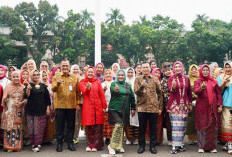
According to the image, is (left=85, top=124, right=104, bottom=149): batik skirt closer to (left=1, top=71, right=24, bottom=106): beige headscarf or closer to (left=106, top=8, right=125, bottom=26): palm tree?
(left=1, top=71, right=24, bottom=106): beige headscarf

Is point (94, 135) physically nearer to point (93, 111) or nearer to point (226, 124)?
point (93, 111)

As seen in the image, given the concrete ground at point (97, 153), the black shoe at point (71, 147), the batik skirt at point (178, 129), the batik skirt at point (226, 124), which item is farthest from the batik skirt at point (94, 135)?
the batik skirt at point (226, 124)

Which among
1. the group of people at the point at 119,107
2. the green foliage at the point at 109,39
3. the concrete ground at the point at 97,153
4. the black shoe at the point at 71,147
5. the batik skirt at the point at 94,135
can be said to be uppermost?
the green foliage at the point at 109,39

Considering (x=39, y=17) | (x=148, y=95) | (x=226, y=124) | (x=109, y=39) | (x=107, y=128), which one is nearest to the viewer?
(x=148, y=95)

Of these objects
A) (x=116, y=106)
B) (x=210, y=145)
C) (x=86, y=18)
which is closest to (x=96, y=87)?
(x=116, y=106)

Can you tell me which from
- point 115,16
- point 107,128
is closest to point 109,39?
point 115,16

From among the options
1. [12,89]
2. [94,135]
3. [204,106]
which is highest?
[12,89]

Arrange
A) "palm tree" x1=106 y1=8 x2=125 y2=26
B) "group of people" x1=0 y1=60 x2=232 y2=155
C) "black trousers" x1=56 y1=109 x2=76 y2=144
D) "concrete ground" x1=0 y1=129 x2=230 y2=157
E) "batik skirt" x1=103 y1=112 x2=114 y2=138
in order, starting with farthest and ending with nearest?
1. "palm tree" x1=106 y1=8 x2=125 y2=26
2. "batik skirt" x1=103 y1=112 x2=114 y2=138
3. "black trousers" x1=56 y1=109 x2=76 y2=144
4. "group of people" x1=0 y1=60 x2=232 y2=155
5. "concrete ground" x1=0 y1=129 x2=230 y2=157

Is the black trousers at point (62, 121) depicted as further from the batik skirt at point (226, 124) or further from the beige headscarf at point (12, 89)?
the batik skirt at point (226, 124)

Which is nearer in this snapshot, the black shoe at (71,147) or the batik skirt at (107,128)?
the black shoe at (71,147)

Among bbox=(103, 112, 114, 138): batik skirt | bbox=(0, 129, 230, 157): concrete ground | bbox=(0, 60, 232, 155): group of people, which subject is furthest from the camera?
bbox=(103, 112, 114, 138): batik skirt

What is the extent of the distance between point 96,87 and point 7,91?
1.80m

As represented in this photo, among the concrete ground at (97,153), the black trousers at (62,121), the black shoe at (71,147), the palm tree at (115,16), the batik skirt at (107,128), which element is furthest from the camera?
the palm tree at (115,16)

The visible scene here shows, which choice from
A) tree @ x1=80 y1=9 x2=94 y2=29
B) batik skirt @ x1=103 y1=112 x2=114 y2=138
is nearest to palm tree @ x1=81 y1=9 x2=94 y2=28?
tree @ x1=80 y1=9 x2=94 y2=29
